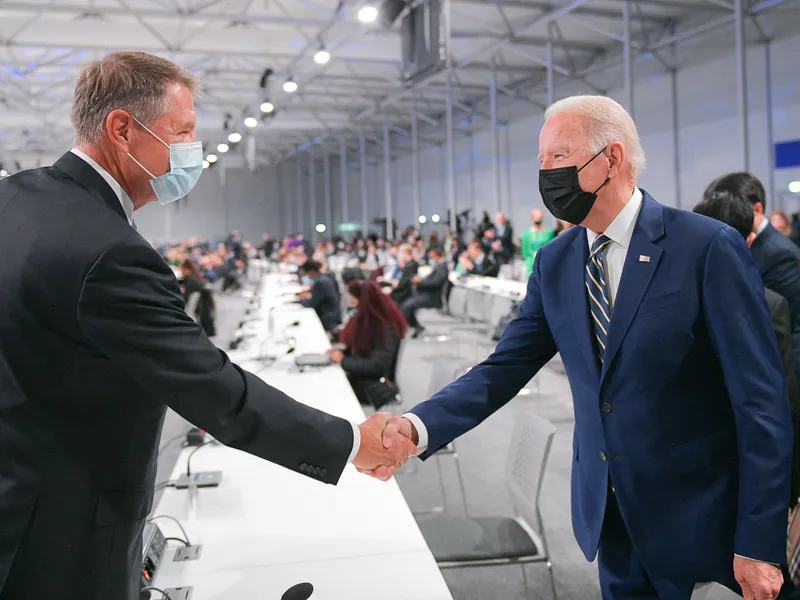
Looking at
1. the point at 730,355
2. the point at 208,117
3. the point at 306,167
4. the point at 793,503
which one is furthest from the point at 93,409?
the point at 306,167

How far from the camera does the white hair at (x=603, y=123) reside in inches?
69.4

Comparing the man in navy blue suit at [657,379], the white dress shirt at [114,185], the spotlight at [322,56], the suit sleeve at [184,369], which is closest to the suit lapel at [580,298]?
the man in navy blue suit at [657,379]

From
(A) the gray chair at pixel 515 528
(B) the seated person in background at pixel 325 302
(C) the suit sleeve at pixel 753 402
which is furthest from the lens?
(B) the seated person in background at pixel 325 302

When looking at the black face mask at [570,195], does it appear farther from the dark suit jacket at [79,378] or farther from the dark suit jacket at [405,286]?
the dark suit jacket at [405,286]

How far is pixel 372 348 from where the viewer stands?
5.40m

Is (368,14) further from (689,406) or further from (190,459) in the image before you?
(689,406)

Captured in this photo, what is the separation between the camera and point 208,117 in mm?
23750

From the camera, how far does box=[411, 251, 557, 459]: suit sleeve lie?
6.91 ft

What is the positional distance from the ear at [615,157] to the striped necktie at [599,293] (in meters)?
0.16

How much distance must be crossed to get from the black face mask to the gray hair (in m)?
0.99

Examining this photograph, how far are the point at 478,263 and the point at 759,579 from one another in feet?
34.9

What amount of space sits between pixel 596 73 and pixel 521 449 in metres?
15.0

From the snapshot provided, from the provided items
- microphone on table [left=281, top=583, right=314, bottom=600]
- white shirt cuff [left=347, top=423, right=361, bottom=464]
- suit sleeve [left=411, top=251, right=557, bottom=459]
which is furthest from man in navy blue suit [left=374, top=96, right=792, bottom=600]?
microphone on table [left=281, top=583, right=314, bottom=600]

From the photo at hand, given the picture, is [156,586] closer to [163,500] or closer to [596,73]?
[163,500]
